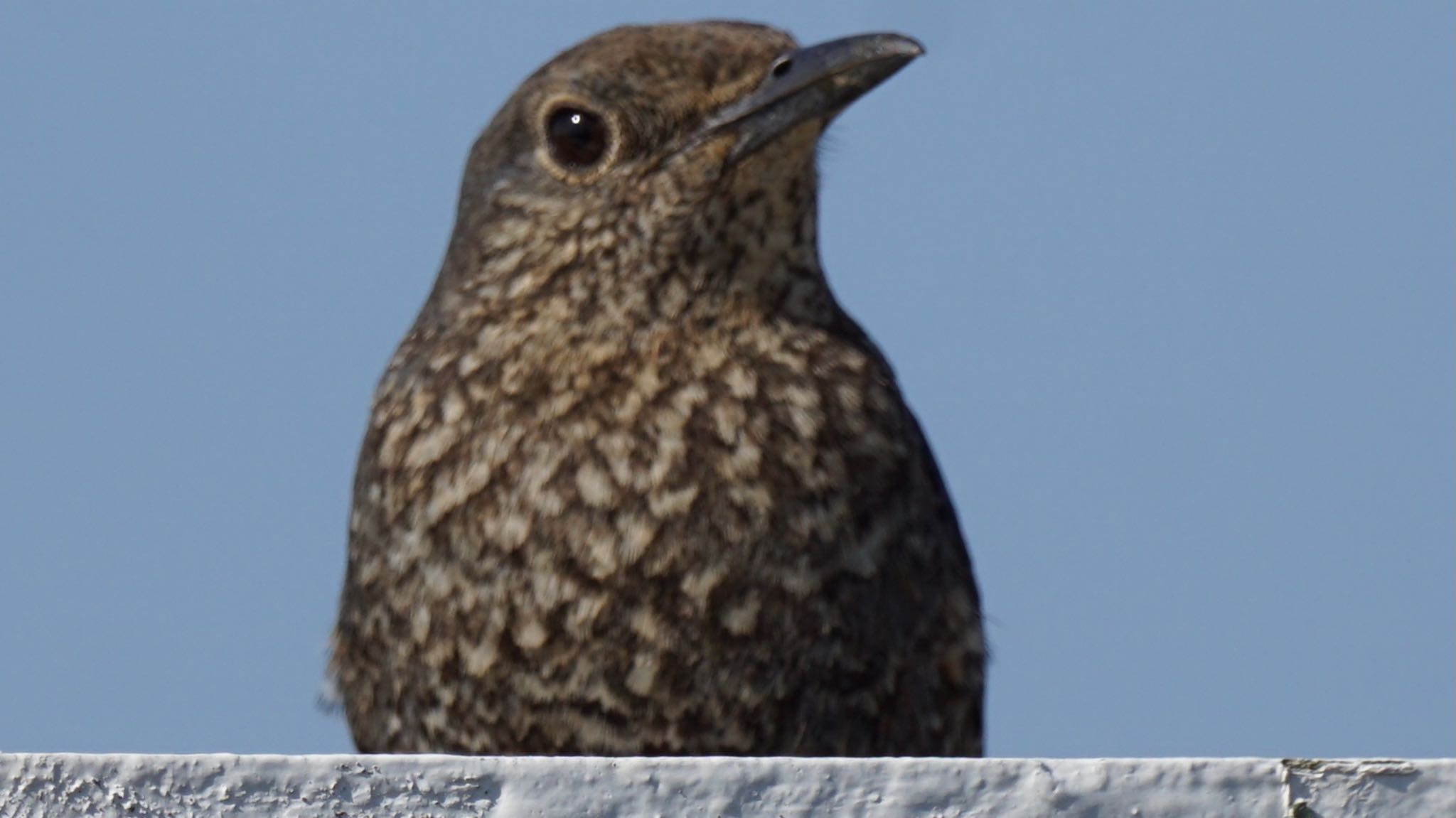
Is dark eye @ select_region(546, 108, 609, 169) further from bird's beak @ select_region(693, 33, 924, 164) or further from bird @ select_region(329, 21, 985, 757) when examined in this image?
bird's beak @ select_region(693, 33, 924, 164)

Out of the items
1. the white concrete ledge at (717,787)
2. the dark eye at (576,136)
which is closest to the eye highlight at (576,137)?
the dark eye at (576,136)

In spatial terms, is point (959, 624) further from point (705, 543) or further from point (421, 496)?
point (421, 496)

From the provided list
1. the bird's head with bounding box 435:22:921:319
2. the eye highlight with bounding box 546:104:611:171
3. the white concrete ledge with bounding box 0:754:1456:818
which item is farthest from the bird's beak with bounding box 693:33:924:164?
the white concrete ledge with bounding box 0:754:1456:818

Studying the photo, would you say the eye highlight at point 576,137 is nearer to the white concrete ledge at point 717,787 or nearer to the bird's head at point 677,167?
the bird's head at point 677,167

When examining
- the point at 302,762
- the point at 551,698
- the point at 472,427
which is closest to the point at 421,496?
the point at 472,427

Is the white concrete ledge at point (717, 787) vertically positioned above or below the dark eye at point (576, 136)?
below

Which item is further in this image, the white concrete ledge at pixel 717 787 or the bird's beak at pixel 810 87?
the bird's beak at pixel 810 87

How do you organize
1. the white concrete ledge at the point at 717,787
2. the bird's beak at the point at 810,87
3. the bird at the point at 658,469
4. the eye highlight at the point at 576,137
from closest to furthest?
1. the white concrete ledge at the point at 717,787
2. the bird at the point at 658,469
3. the bird's beak at the point at 810,87
4. the eye highlight at the point at 576,137

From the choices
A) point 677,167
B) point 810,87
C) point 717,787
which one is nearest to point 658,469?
point 677,167
